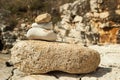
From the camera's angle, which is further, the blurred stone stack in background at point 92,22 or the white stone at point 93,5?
the white stone at point 93,5

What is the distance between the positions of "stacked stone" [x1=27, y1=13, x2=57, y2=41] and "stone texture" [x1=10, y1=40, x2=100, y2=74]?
0.62 feet

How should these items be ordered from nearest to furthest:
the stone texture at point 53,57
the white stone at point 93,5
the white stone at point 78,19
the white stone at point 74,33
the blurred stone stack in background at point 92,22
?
the stone texture at point 53,57 → the blurred stone stack in background at point 92,22 → the white stone at point 93,5 → the white stone at point 74,33 → the white stone at point 78,19

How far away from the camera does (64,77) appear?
3.79 m

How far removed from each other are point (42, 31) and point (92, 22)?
17.5ft

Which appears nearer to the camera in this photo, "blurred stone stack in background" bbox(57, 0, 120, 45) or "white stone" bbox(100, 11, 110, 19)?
"blurred stone stack in background" bbox(57, 0, 120, 45)

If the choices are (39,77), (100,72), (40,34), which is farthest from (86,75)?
(40,34)

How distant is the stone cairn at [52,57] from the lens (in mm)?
3686

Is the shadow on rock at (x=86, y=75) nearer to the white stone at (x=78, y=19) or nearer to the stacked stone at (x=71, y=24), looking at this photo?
Answer: the stacked stone at (x=71, y=24)

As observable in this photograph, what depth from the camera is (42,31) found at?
13.4 ft

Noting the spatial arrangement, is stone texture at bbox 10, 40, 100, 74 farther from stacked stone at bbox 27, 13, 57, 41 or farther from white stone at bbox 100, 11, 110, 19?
white stone at bbox 100, 11, 110, 19

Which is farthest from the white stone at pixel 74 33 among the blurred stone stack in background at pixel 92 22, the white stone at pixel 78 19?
the white stone at pixel 78 19

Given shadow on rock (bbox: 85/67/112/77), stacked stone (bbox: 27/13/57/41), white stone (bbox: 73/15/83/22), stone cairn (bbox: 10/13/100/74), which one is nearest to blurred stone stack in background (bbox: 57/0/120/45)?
white stone (bbox: 73/15/83/22)

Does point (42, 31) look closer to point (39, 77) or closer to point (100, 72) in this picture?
point (39, 77)

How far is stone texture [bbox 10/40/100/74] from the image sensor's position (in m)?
3.69
